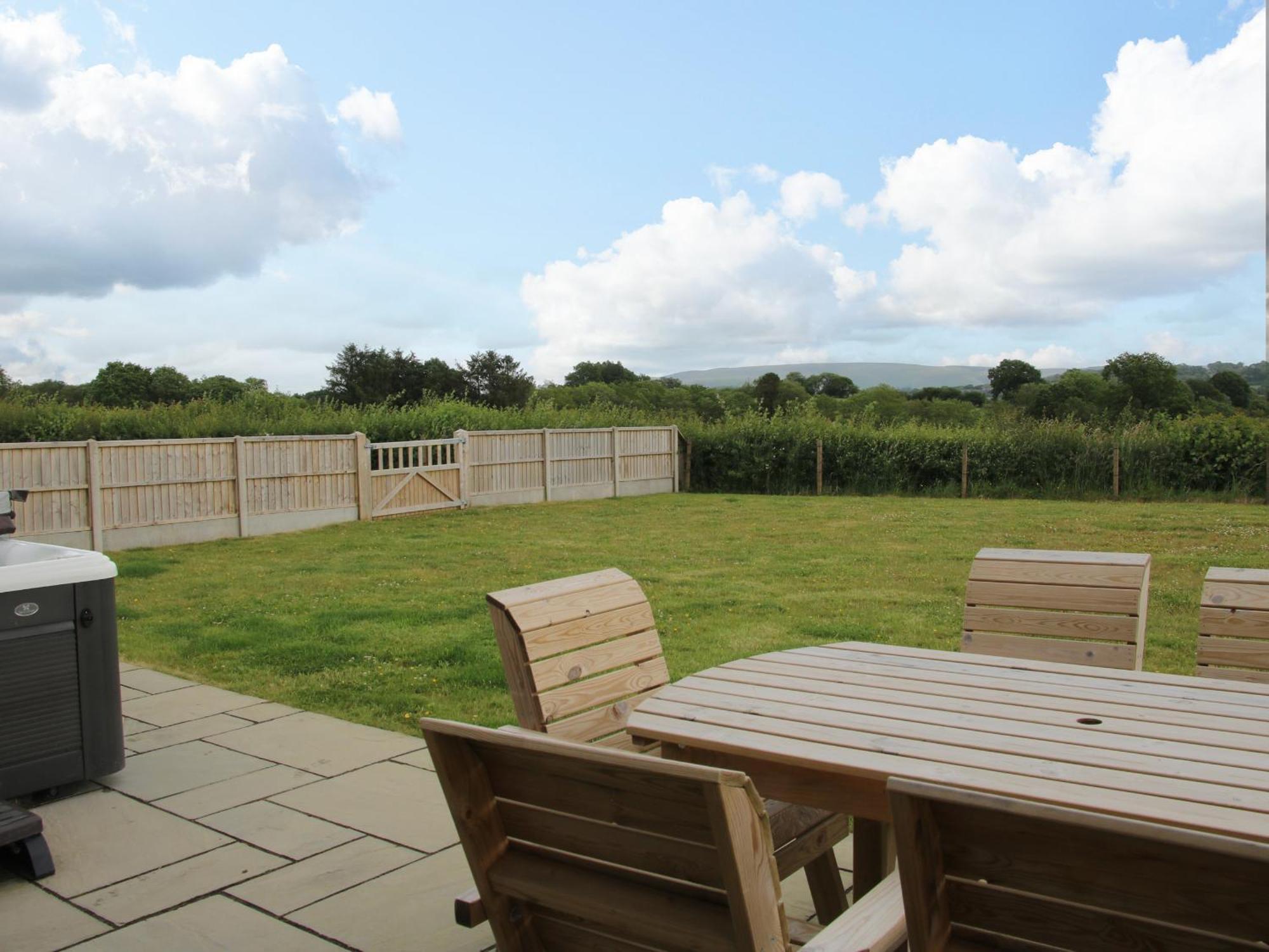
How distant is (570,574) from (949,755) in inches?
305

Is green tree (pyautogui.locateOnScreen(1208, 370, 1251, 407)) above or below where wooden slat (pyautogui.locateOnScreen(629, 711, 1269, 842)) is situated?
above

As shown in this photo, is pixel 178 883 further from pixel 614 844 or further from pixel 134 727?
pixel 614 844

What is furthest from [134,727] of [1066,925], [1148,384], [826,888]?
[1148,384]

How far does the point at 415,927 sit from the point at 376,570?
7.77 m

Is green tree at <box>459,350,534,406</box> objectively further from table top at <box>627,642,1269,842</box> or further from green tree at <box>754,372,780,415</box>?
table top at <box>627,642,1269,842</box>

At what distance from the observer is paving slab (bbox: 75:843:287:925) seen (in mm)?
3006

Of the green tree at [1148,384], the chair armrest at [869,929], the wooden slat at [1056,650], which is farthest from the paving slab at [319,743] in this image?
the green tree at [1148,384]

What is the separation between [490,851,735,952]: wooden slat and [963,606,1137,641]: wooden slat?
2511 millimetres

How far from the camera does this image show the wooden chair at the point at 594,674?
2.71 m

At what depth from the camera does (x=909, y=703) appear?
254 cm

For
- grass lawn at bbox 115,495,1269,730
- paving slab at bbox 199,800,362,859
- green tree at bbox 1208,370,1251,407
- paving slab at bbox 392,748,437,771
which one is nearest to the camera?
paving slab at bbox 199,800,362,859

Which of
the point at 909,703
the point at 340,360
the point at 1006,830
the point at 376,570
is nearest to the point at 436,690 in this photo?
the point at 909,703

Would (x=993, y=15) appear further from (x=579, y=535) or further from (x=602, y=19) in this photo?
(x=579, y=535)

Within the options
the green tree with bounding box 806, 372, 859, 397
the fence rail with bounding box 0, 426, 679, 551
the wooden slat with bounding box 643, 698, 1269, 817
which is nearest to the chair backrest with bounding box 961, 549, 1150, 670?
the wooden slat with bounding box 643, 698, 1269, 817
